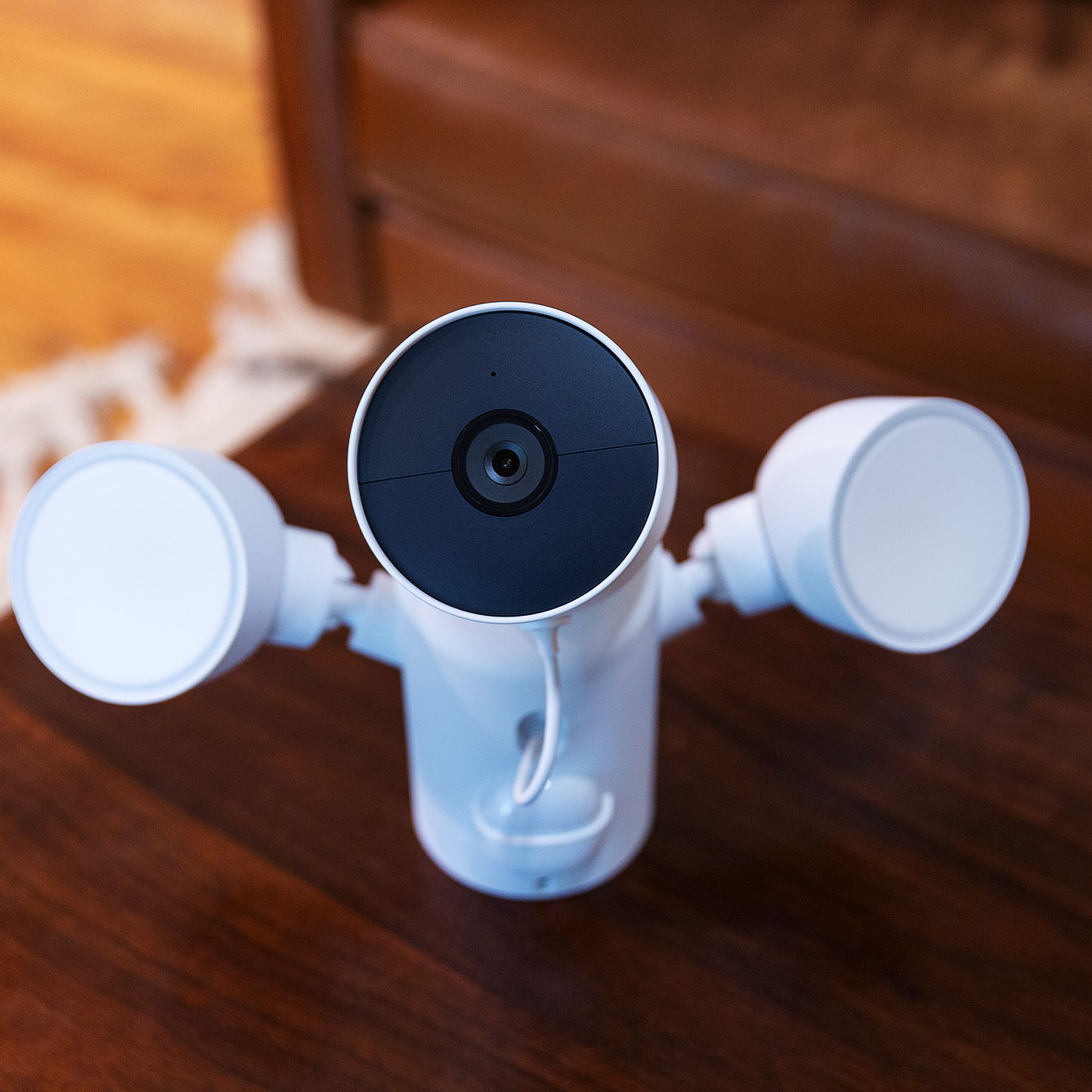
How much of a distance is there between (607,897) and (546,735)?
0.53ft

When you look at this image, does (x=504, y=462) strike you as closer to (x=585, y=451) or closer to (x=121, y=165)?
(x=585, y=451)

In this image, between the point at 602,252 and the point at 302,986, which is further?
the point at 602,252

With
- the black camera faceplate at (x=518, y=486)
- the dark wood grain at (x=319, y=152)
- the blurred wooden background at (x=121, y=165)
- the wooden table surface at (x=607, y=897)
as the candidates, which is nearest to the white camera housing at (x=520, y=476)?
the black camera faceplate at (x=518, y=486)

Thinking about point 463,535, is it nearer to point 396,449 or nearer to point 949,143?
point 396,449

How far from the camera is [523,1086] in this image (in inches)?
19.9

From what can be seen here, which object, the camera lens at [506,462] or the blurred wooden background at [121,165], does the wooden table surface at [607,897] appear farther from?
the blurred wooden background at [121,165]

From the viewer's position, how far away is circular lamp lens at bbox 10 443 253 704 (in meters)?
0.47

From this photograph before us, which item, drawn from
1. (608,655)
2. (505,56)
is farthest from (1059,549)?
(608,655)

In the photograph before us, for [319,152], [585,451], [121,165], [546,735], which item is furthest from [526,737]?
[121,165]

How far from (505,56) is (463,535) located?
87 centimetres

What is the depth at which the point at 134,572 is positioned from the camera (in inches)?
18.8

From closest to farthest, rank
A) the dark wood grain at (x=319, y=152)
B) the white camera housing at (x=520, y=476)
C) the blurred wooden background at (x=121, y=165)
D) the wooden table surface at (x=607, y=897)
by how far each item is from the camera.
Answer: the white camera housing at (x=520, y=476), the wooden table surface at (x=607, y=897), the dark wood grain at (x=319, y=152), the blurred wooden background at (x=121, y=165)

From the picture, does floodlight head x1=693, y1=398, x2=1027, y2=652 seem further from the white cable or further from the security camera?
the white cable

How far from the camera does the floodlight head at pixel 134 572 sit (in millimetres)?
471
